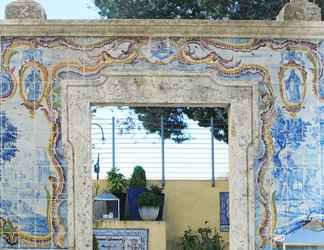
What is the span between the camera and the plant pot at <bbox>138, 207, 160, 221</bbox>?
1680cm

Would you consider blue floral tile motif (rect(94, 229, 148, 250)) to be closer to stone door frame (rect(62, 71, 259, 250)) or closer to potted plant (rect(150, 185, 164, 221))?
potted plant (rect(150, 185, 164, 221))

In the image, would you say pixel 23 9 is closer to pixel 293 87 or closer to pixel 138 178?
pixel 293 87

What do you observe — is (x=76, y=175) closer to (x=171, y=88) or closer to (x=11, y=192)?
(x=11, y=192)

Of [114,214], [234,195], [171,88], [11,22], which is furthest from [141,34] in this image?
[114,214]

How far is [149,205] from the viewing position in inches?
659

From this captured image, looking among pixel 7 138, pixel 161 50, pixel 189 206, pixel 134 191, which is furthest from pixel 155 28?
pixel 189 206

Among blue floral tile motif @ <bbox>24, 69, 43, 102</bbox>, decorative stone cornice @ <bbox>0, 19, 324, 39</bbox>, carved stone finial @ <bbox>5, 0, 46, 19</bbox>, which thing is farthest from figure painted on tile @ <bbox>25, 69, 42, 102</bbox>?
carved stone finial @ <bbox>5, 0, 46, 19</bbox>

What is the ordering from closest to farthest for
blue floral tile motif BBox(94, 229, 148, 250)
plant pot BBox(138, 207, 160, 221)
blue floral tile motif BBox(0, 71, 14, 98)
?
blue floral tile motif BBox(0, 71, 14, 98)
blue floral tile motif BBox(94, 229, 148, 250)
plant pot BBox(138, 207, 160, 221)

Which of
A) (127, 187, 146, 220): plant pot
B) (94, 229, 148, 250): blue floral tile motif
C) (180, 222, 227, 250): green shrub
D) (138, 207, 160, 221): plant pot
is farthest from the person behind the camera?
(127, 187, 146, 220): plant pot

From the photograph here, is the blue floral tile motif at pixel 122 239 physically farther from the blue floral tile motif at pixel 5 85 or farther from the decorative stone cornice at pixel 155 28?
the decorative stone cornice at pixel 155 28

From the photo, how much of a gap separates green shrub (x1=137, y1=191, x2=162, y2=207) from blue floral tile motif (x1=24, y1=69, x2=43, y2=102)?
9024 mm

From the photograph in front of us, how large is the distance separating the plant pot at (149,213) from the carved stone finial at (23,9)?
936cm

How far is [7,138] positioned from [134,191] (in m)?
9.52

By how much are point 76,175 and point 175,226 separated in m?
10.3
